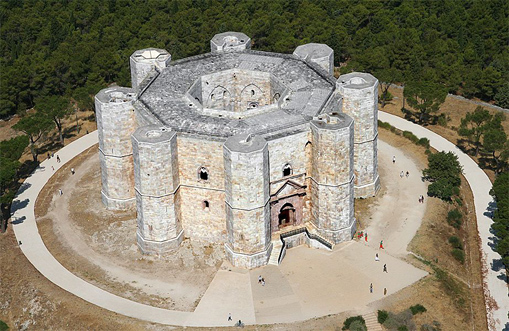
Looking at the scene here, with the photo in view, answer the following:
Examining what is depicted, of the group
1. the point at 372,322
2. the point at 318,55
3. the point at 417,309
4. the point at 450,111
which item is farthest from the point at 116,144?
the point at 450,111

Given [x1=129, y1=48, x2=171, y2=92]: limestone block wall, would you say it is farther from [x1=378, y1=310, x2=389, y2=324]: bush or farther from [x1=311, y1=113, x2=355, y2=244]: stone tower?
[x1=378, y1=310, x2=389, y2=324]: bush

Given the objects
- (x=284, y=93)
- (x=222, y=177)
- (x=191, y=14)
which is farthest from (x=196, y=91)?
(x=191, y=14)

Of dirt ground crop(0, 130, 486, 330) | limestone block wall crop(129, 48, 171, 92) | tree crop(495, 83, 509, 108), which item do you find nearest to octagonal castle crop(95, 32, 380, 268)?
limestone block wall crop(129, 48, 171, 92)

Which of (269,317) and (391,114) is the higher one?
(391,114)

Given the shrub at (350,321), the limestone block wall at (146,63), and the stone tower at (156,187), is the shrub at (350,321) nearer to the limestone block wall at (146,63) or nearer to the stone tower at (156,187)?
the stone tower at (156,187)

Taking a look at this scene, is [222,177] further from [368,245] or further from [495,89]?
[495,89]

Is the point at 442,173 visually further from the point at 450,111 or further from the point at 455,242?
the point at 450,111
